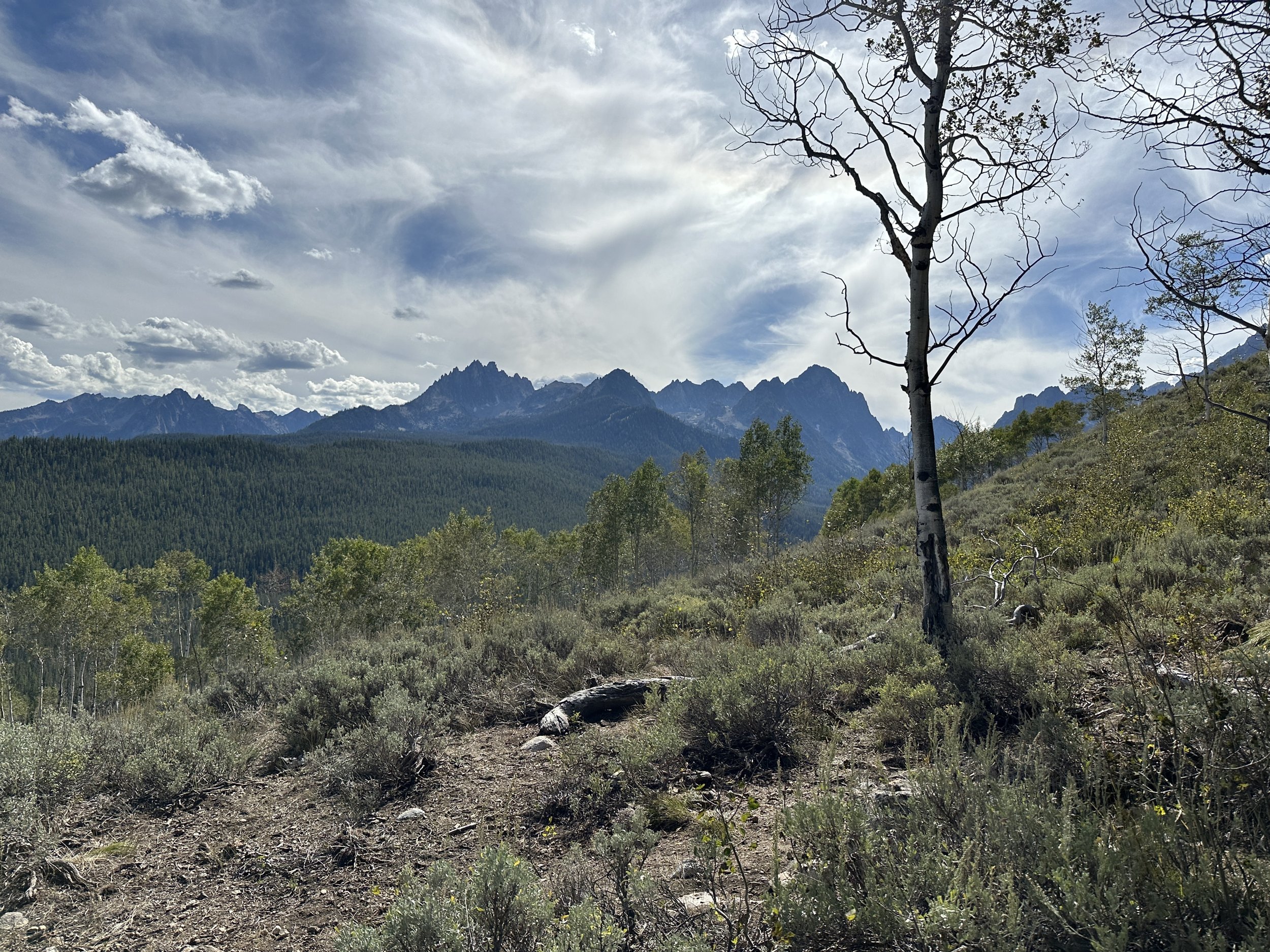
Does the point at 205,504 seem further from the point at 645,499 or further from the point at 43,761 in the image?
the point at 43,761

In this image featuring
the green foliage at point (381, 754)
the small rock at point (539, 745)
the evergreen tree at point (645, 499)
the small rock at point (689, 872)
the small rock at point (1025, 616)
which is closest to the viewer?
the small rock at point (689, 872)

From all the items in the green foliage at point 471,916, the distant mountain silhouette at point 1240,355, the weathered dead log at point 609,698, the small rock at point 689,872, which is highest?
the distant mountain silhouette at point 1240,355

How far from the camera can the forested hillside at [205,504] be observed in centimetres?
13775

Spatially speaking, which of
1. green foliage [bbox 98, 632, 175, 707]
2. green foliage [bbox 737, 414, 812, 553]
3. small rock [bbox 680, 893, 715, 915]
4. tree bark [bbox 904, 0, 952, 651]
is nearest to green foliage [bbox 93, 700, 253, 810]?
small rock [bbox 680, 893, 715, 915]

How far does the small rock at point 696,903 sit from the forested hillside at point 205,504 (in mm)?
130400

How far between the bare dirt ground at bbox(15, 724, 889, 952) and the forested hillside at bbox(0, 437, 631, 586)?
419ft

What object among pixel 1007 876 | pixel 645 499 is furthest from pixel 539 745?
pixel 645 499

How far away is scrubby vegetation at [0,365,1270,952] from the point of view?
2332 millimetres

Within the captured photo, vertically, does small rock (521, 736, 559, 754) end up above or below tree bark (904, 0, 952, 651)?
below

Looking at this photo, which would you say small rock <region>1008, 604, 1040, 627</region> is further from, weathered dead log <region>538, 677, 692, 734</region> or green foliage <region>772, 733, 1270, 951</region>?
green foliage <region>772, 733, 1270, 951</region>

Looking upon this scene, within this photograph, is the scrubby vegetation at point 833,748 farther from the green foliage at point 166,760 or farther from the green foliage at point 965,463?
the green foliage at point 965,463

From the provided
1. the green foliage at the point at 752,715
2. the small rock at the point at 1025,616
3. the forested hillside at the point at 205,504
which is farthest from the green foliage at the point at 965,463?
the forested hillside at the point at 205,504

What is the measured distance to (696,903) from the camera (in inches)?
115

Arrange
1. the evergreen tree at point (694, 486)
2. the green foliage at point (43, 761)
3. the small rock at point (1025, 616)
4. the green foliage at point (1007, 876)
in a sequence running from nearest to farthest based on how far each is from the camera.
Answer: the green foliage at point (1007, 876) < the green foliage at point (43, 761) < the small rock at point (1025, 616) < the evergreen tree at point (694, 486)
